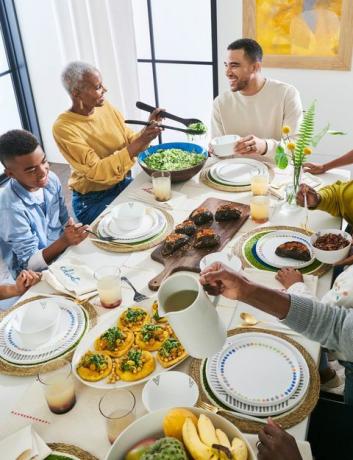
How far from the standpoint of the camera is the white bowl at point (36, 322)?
4.84 ft

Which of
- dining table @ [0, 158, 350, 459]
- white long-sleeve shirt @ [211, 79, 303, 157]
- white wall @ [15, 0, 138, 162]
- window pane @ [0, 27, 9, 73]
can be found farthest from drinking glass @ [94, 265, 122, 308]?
window pane @ [0, 27, 9, 73]

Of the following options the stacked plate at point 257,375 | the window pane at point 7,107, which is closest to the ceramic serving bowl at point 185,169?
the stacked plate at point 257,375

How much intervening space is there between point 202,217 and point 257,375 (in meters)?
0.84

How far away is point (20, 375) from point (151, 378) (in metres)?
0.40

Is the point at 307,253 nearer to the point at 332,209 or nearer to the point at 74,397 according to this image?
the point at 332,209

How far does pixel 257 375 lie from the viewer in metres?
1.32

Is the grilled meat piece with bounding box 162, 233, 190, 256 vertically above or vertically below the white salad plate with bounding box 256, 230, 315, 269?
above

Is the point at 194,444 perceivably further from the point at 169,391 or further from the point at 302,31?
the point at 302,31

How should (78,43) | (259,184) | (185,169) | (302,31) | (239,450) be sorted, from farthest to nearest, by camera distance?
(78,43), (302,31), (185,169), (259,184), (239,450)

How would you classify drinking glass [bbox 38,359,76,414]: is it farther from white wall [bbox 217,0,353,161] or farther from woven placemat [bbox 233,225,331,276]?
white wall [bbox 217,0,353,161]

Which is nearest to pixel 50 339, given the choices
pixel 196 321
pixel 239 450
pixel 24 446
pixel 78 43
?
pixel 24 446

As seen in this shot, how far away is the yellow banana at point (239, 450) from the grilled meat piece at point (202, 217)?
3.86 feet

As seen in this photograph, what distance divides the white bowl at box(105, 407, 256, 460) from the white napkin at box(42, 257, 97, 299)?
0.76m

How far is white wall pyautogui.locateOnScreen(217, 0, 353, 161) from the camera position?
347 centimetres
